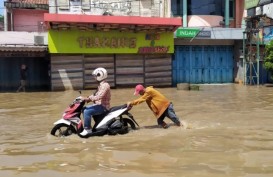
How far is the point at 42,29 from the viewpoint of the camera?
2645 centimetres

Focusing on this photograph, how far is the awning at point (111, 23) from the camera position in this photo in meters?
20.6

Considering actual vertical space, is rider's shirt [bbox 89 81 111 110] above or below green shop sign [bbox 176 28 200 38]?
below

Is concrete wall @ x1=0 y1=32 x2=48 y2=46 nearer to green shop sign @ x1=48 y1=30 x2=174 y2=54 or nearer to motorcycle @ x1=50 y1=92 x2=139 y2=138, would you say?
green shop sign @ x1=48 y1=30 x2=174 y2=54

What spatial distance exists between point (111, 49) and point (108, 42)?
44cm

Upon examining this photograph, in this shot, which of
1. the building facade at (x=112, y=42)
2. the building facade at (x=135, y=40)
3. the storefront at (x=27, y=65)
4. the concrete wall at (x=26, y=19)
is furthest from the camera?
the concrete wall at (x=26, y=19)

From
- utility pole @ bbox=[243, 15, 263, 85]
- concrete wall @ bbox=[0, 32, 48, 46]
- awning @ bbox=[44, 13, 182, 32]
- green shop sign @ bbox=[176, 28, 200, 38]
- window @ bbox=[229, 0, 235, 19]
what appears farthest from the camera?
window @ bbox=[229, 0, 235, 19]

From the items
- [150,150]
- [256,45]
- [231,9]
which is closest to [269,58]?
[256,45]

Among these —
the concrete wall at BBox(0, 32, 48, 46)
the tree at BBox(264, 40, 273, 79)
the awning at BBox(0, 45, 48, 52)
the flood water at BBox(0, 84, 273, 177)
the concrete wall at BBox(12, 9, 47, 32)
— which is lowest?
the flood water at BBox(0, 84, 273, 177)

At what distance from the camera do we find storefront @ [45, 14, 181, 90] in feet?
70.9

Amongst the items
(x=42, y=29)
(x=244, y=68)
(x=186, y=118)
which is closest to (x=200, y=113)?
(x=186, y=118)

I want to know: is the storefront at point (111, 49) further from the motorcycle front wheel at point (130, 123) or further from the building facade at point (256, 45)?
the motorcycle front wheel at point (130, 123)

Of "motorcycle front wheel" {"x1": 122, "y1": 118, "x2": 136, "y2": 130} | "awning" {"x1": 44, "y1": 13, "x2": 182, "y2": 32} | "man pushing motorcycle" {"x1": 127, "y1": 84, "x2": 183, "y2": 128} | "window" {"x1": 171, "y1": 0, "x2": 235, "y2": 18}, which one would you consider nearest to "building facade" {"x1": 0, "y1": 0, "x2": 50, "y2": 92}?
"awning" {"x1": 44, "y1": 13, "x2": 182, "y2": 32}

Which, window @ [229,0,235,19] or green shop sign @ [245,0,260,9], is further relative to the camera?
green shop sign @ [245,0,260,9]

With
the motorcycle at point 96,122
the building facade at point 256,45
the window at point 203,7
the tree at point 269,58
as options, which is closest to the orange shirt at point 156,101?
the motorcycle at point 96,122
